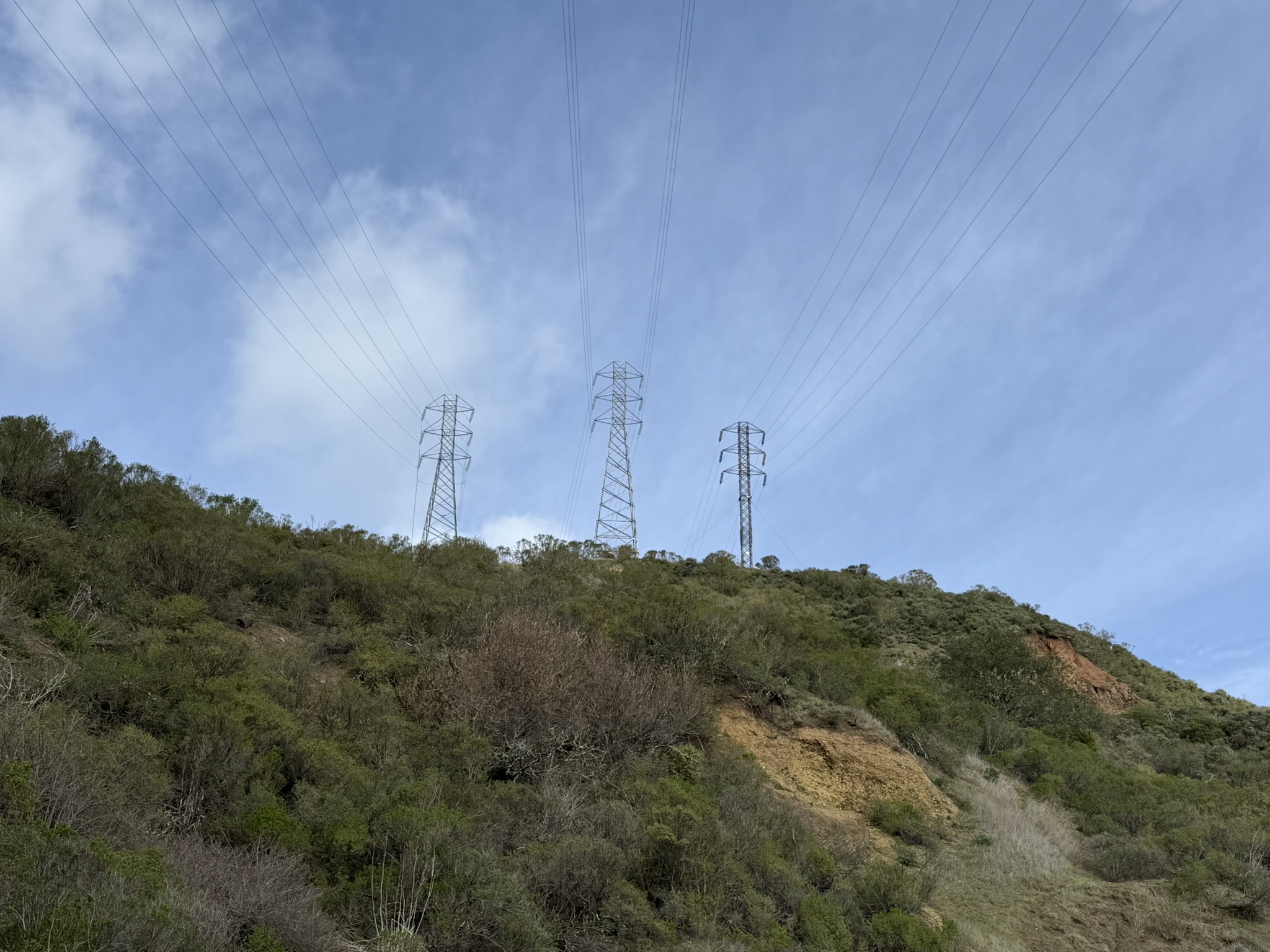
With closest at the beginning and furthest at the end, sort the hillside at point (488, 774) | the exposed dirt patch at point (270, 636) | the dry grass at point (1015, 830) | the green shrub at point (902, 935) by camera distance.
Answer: the hillside at point (488, 774) < the green shrub at point (902, 935) < the dry grass at point (1015, 830) < the exposed dirt patch at point (270, 636)

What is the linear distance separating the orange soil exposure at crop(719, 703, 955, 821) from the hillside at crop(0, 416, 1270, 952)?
0.08m

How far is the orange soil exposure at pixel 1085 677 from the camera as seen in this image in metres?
36.1

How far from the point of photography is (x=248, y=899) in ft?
23.3

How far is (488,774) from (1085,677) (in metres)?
32.7

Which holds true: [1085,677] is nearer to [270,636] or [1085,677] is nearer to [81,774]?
[270,636]

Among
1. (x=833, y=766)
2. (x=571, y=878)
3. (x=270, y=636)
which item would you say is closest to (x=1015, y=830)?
(x=833, y=766)

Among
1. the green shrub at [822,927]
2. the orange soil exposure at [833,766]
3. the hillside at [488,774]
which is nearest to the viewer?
the hillside at [488,774]

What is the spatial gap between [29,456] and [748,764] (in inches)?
560

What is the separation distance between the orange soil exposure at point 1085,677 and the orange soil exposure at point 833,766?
1991cm

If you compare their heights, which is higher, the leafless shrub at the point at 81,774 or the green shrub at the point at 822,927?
the leafless shrub at the point at 81,774

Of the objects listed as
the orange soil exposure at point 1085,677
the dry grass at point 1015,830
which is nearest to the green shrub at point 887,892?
the dry grass at point 1015,830

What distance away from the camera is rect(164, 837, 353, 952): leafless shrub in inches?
262

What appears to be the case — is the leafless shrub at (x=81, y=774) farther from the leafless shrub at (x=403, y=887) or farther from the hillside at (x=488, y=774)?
the leafless shrub at (x=403, y=887)

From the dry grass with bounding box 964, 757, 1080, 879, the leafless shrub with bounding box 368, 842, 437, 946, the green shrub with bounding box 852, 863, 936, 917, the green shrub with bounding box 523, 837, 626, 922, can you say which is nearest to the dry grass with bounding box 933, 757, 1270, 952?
the dry grass with bounding box 964, 757, 1080, 879
